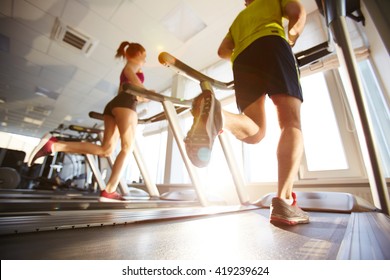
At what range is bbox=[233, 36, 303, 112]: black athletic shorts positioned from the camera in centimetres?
94

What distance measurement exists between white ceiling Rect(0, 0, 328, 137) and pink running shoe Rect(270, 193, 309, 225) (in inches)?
119

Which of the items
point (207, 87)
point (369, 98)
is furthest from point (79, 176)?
point (369, 98)

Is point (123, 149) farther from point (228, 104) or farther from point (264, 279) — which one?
point (228, 104)

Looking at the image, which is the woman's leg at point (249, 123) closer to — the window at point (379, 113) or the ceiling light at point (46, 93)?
the window at point (379, 113)

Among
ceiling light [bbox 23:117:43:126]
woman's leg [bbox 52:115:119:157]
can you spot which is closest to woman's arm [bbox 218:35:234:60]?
woman's leg [bbox 52:115:119:157]

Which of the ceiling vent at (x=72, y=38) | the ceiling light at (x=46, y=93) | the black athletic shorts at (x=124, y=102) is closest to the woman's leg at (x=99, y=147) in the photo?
the black athletic shorts at (x=124, y=102)

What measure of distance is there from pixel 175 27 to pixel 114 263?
11.8 feet

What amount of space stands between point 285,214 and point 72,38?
451 cm

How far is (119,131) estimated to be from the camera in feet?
5.65

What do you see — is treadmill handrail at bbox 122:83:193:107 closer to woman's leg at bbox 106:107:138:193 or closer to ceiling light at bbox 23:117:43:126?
Answer: woman's leg at bbox 106:107:138:193

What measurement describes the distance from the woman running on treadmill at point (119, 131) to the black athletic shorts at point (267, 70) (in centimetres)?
104

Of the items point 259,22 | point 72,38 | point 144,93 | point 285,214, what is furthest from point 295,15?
point 72,38

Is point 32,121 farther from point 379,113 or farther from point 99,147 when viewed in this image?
point 379,113

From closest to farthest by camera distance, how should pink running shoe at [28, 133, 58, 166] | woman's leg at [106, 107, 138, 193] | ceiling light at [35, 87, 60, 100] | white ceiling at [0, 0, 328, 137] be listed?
woman's leg at [106, 107, 138, 193] → pink running shoe at [28, 133, 58, 166] → white ceiling at [0, 0, 328, 137] → ceiling light at [35, 87, 60, 100]
